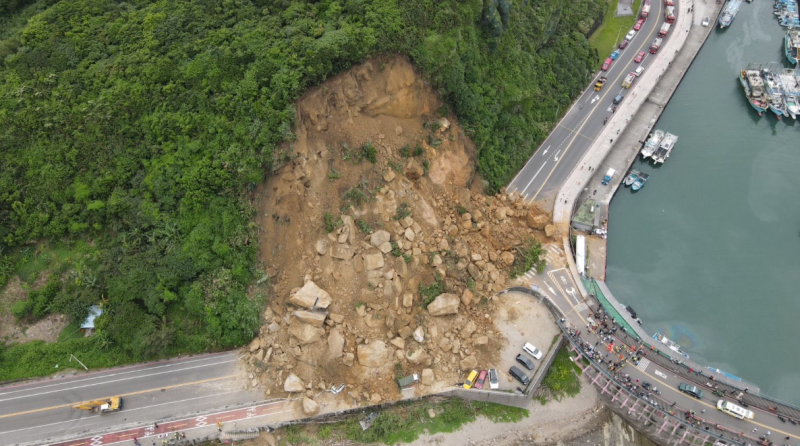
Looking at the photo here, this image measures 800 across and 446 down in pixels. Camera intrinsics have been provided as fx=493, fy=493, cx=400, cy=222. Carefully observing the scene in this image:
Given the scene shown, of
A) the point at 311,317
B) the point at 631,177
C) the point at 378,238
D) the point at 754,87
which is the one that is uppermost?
the point at 378,238

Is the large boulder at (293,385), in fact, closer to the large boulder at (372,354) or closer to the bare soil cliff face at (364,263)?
the bare soil cliff face at (364,263)

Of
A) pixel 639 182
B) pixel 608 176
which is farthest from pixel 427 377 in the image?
pixel 639 182

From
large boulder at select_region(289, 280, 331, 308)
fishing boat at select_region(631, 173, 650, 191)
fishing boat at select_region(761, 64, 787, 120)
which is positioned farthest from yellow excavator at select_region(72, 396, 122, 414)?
fishing boat at select_region(761, 64, 787, 120)

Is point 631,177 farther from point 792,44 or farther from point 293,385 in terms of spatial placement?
point 293,385

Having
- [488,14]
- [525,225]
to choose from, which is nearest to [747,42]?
[488,14]

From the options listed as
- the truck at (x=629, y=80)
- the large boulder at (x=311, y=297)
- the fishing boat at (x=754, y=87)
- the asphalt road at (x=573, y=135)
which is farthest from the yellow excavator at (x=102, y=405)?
the fishing boat at (x=754, y=87)

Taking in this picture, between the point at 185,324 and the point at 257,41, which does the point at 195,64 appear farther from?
the point at 185,324

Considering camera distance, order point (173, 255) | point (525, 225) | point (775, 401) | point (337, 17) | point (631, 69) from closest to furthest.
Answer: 1. point (775, 401)
2. point (173, 255)
3. point (337, 17)
4. point (525, 225)
5. point (631, 69)
